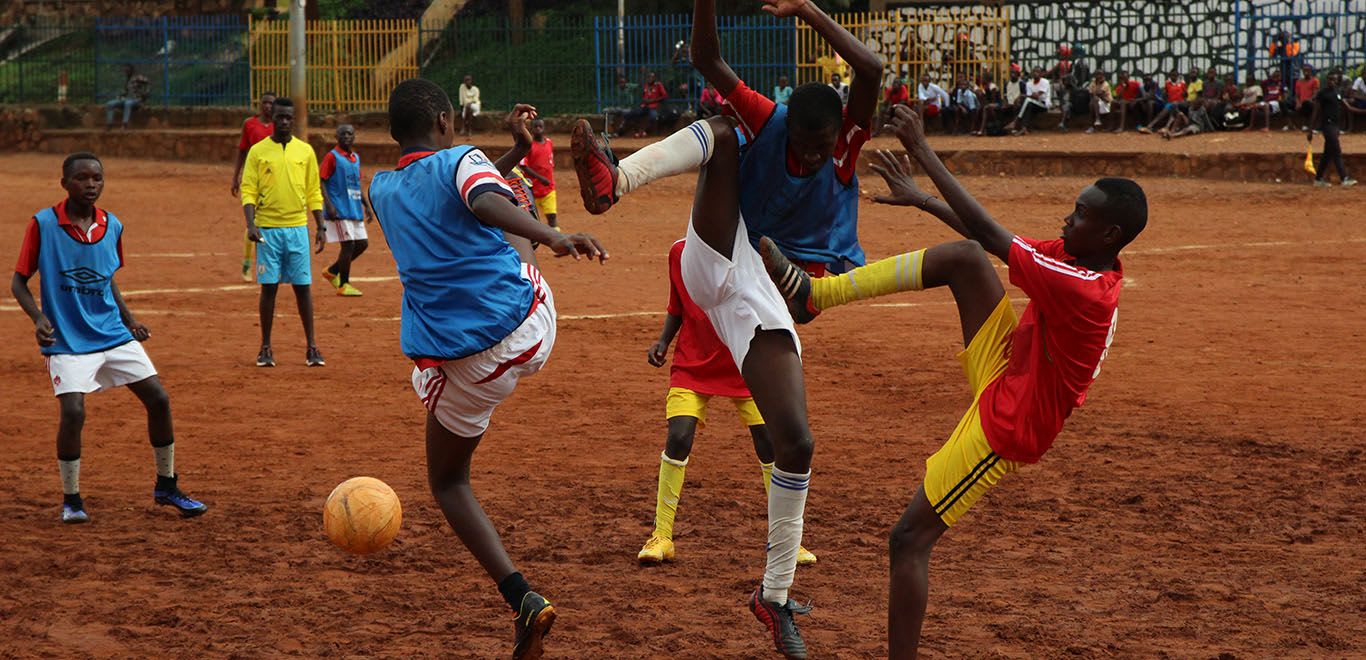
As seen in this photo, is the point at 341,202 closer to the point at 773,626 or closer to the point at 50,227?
the point at 50,227

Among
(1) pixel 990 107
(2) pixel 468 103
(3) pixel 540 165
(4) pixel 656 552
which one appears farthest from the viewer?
(2) pixel 468 103

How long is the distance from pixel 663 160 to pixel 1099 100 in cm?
2652

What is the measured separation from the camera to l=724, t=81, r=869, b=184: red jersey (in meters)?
5.49

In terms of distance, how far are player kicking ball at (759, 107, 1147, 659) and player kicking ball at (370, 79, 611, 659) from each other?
4.36 feet

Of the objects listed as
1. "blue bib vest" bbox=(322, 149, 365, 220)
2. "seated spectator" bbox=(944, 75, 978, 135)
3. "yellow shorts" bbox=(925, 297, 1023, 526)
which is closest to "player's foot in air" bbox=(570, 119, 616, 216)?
"yellow shorts" bbox=(925, 297, 1023, 526)

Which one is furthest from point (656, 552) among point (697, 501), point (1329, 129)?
point (1329, 129)

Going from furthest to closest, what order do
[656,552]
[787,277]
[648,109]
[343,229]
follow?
[648,109], [343,229], [656,552], [787,277]

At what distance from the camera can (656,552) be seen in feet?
22.6

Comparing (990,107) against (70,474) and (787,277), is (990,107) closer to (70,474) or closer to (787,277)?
(70,474)

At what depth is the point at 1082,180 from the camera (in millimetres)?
26062

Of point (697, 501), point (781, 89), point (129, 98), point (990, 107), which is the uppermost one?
point (129, 98)

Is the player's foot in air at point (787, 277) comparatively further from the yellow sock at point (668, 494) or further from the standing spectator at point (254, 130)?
the standing spectator at point (254, 130)

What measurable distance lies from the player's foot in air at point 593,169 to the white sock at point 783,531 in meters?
1.38

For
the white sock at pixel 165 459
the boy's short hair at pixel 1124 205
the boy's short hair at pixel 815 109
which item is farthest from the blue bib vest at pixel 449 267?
the white sock at pixel 165 459
